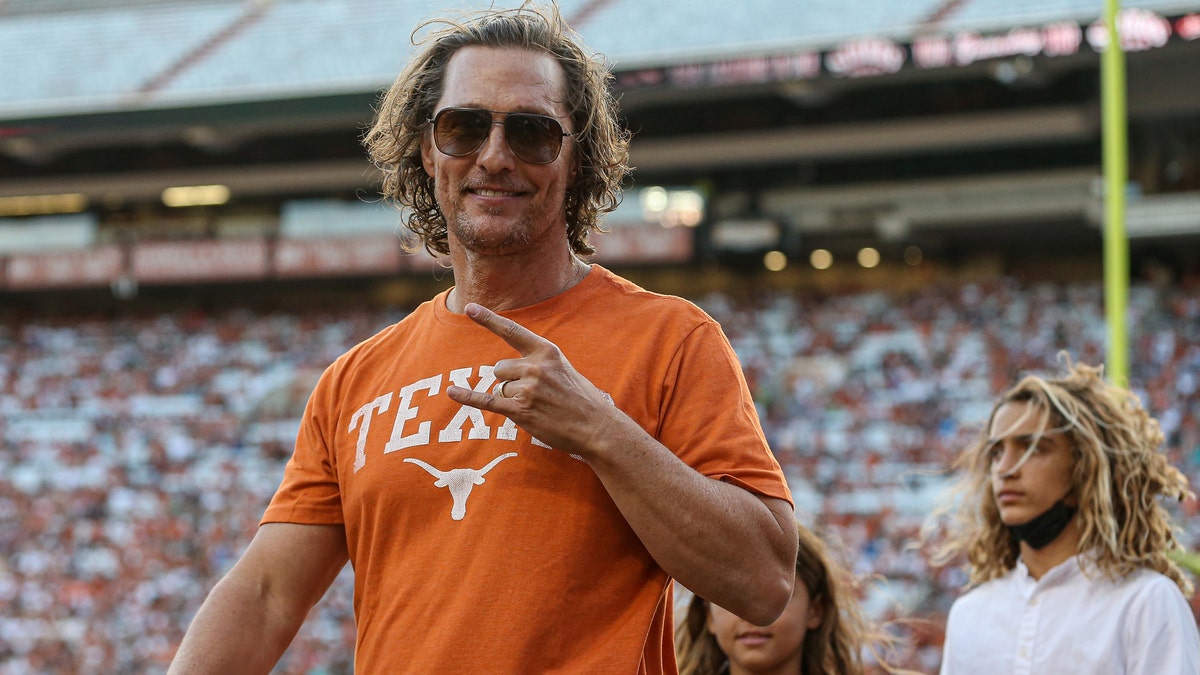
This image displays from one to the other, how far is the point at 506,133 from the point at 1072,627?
190 centimetres

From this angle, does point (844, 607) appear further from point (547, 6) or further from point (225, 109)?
point (225, 109)

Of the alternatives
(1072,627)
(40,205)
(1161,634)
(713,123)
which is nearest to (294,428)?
(40,205)

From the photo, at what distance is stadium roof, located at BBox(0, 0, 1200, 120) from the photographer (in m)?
15.6

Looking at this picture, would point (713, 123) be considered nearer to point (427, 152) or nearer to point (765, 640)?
point (765, 640)

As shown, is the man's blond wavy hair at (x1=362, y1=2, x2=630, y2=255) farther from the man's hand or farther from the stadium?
the stadium

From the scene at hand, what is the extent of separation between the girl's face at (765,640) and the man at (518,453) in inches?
50.6

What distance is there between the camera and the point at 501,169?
1701 millimetres

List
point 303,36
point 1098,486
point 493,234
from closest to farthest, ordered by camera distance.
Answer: point 493,234, point 1098,486, point 303,36

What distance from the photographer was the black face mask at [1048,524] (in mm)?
3129

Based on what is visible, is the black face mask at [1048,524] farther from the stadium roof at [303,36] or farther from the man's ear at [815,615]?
the stadium roof at [303,36]

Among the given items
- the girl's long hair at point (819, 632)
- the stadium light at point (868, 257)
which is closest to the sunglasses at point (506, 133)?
the girl's long hair at point (819, 632)

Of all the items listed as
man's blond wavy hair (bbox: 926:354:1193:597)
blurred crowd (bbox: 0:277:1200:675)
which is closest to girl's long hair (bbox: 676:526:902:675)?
man's blond wavy hair (bbox: 926:354:1193:597)

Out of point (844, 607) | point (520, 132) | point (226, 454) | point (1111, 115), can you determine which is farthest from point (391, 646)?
point (226, 454)

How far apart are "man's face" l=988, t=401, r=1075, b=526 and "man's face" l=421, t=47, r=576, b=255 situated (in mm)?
1765
